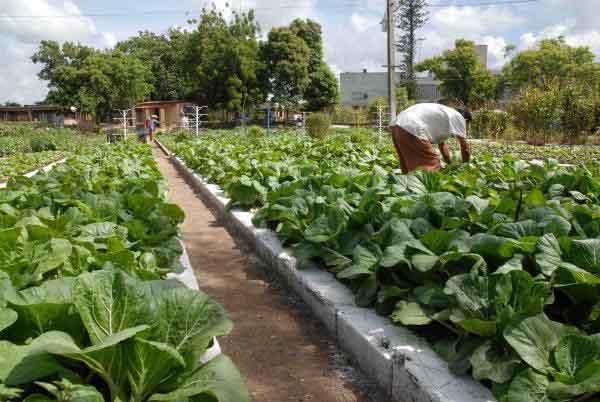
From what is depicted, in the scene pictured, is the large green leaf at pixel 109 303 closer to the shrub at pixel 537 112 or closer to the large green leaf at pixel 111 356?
the large green leaf at pixel 111 356

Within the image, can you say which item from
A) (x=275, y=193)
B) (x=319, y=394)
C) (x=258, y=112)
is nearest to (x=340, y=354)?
(x=319, y=394)

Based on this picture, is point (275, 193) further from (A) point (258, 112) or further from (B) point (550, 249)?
(A) point (258, 112)

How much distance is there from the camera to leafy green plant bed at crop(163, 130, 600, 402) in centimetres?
207

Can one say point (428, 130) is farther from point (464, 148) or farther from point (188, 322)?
point (188, 322)

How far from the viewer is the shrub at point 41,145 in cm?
2161

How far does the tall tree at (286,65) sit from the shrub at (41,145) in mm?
22117

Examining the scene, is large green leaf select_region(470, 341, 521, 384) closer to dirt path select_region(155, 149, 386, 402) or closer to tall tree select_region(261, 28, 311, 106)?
dirt path select_region(155, 149, 386, 402)

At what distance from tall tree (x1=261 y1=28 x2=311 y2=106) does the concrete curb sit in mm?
38082

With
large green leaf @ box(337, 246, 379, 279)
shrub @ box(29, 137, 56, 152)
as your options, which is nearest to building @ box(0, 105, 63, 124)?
shrub @ box(29, 137, 56, 152)

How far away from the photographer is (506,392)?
2.05m

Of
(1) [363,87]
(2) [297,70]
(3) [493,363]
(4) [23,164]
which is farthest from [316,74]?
(3) [493,363]

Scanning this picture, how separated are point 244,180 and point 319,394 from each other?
3.95 m

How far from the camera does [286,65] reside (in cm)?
4069

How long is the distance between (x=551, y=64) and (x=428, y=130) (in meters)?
50.0
